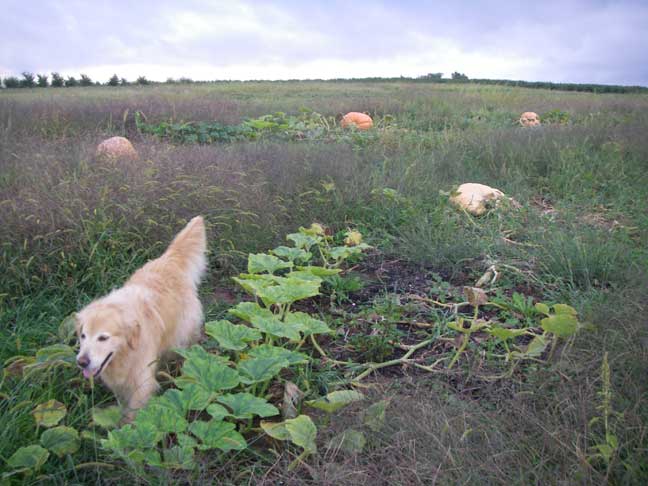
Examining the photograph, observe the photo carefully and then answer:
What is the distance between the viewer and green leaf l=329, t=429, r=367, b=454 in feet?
7.55

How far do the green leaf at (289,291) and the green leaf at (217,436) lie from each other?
1.08m

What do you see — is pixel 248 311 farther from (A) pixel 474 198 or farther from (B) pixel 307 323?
(A) pixel 474 198

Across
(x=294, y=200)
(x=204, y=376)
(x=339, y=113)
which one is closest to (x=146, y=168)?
(x=294, y=200)

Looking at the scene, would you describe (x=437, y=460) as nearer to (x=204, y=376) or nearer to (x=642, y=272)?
(x=204, y=376)

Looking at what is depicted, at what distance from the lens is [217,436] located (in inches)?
87.1

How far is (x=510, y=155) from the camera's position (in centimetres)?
762

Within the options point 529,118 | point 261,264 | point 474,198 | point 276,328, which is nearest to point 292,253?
point 261,264

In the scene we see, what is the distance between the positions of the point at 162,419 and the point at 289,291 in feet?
4.15

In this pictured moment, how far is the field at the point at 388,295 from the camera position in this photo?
2.21 meters

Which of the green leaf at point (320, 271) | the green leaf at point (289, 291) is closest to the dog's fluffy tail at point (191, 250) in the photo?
the green leaf at point (289, 291)

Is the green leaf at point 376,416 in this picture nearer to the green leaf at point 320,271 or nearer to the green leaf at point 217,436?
the green leaf at point 217,436

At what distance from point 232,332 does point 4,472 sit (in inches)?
45.8

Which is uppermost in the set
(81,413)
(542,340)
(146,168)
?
(146,168)

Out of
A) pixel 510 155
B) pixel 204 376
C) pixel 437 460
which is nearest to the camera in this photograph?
pixel 437 460
